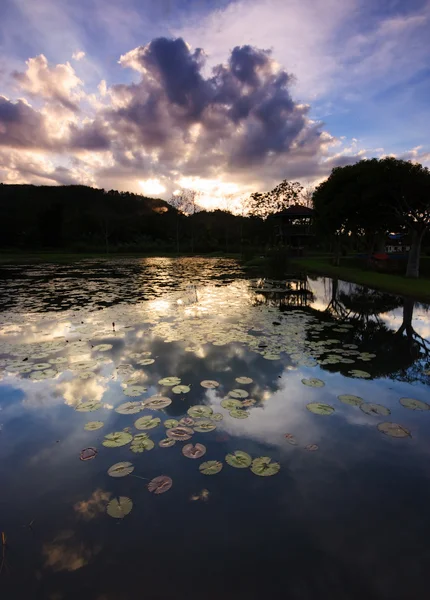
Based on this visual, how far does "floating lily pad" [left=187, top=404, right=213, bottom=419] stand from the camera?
13.9 feet

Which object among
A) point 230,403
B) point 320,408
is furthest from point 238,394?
point 320,408

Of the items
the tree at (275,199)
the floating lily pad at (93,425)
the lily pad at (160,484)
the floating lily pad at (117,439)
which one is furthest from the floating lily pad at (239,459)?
the tree at (275,199)

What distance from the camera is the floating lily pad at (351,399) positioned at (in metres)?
4.65

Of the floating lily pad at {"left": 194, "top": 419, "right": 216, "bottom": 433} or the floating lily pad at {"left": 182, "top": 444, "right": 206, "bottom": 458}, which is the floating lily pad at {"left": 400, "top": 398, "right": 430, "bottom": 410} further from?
the floating lily pad at {"left": 182, "top": 444, "right": 206, "bottom": 458}

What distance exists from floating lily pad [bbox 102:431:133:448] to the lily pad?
719 mm

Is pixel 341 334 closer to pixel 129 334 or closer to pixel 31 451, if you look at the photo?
pixel 129 334

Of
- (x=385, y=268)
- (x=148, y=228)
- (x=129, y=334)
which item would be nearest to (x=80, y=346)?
(x=129, y=334)

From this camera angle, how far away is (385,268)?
22250mm

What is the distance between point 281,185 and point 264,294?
210 feet

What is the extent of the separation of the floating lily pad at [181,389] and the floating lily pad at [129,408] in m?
0.61

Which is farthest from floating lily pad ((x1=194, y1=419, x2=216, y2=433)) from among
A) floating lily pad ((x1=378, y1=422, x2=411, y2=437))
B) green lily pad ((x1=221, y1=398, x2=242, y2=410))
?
floating lily pad ((x1=378, y1=422, x2=411, y2=437))

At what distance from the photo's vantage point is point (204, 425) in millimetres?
4012

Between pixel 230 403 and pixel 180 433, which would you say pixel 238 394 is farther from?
pixel 180 433

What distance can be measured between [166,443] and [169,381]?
1.66 metres
